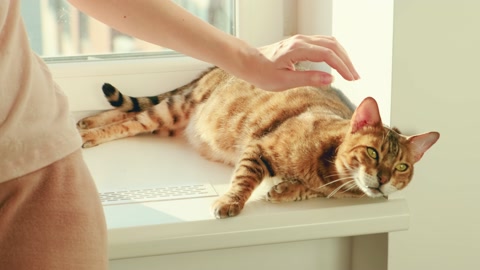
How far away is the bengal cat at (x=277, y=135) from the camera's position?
1213 millimetres

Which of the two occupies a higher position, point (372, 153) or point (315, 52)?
point (315, 52)

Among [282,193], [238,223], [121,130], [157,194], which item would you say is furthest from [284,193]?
[121,130]

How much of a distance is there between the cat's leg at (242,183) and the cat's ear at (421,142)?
0.29 meters

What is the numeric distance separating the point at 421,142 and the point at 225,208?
0.34m

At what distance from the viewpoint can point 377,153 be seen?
123cm

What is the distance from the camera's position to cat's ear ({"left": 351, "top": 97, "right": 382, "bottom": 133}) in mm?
1179

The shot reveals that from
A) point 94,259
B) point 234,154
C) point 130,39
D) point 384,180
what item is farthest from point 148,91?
point 94,259

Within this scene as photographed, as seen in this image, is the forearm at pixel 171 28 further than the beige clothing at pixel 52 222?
Yes

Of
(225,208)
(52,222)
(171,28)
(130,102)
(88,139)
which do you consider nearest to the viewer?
(52,222)

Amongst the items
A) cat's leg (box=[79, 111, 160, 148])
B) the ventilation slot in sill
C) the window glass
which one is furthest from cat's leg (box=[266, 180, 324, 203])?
the window glass

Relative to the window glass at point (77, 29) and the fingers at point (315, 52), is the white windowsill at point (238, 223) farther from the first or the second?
the window glass at point (77, 29)

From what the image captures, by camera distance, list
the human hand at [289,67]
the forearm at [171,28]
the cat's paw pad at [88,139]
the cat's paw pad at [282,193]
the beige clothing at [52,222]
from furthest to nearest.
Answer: the cat's paw pad at [88,139] < the cat's paw pad at [282,193] < the human hand at [289,67] < the forearm at [171,28] < the beige clothing at [52,222]

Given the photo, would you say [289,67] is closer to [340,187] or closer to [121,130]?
[340,187]

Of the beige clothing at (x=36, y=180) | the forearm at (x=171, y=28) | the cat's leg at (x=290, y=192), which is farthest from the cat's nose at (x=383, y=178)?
the beige clothing at (x=36, y=180)
